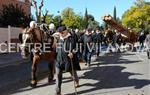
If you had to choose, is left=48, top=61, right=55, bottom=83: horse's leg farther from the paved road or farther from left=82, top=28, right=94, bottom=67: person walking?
left=82, top=28, right=94, bottom=67: person walking

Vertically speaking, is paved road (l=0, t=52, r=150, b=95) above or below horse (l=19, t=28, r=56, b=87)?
below

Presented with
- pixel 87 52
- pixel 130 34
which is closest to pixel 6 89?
pixel 87 52

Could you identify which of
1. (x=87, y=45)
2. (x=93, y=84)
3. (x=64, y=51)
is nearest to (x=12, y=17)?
(x=87, y=45)

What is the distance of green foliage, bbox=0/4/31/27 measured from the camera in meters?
44.5

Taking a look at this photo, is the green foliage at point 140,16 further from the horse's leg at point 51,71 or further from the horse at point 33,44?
the horse at point 33,44

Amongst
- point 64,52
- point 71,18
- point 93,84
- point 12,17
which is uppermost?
point 71,18

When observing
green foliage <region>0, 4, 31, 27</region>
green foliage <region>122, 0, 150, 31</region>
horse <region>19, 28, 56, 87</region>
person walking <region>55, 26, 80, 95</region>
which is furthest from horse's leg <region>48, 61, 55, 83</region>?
green foliage <region>122, 0, 150, 31</region>

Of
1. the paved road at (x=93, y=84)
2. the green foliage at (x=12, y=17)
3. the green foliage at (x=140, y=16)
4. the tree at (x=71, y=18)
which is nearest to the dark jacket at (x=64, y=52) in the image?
the paved road at (x=93, y=84)

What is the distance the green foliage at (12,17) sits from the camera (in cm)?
4447

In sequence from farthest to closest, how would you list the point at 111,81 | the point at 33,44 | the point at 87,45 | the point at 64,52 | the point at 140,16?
the point at 140,16 < the point at 87,45 < the point at 111,81 < the point at 33,44 < the point at 64,52

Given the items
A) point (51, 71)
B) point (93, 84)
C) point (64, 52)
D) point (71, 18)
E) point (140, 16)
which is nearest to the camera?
point (64, 52)

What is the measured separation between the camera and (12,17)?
147 ft

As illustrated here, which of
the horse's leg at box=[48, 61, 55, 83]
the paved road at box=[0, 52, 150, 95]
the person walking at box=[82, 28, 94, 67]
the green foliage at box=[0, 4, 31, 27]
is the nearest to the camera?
the paved road at box=[0, 52, 150, 95]

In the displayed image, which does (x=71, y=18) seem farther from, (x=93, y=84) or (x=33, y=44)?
(x=33, y=44)
